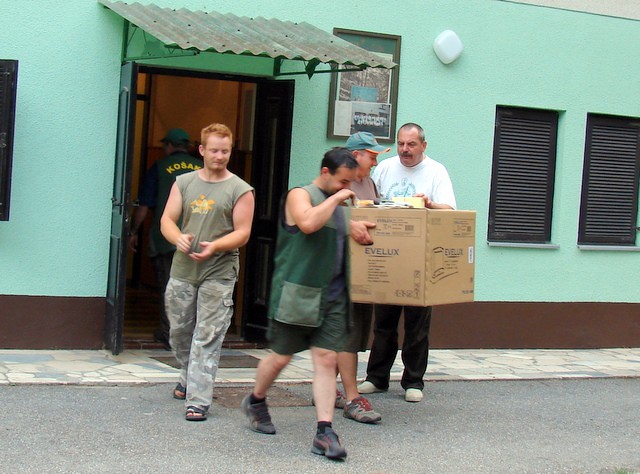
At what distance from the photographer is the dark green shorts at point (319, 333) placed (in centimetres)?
602

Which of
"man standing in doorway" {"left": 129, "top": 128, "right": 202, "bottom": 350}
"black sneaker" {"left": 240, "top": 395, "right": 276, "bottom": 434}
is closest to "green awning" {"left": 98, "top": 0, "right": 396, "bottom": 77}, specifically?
"man standing in doorway" {"left": 129, "top": 128, "right": 202, "bottom": 350}

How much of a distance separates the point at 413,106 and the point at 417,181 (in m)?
2.47

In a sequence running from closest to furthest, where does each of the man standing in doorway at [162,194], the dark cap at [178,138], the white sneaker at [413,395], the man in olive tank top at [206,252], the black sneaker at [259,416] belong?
the black sneaker at [259,416] < the man in olive tank top at [206,252] < the white sneaker at [413,395] < the man standing in doorway at [162,194] < the dark cap at [178,138]

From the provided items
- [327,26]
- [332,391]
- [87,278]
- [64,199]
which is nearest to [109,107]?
[64,199]

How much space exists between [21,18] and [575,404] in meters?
5.25

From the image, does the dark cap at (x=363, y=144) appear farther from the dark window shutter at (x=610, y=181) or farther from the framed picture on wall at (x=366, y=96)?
the dark window shutter at (x=610, y=181)

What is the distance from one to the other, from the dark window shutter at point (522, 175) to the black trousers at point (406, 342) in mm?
2810

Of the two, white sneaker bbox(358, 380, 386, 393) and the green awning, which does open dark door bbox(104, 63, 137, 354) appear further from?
white sneaker bbox(358, 380, 386, 393)

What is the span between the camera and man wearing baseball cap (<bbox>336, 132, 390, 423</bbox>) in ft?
22.4

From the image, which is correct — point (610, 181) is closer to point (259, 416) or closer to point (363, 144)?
point (363, 144)

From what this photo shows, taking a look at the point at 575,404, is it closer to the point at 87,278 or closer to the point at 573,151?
the point at 573,151

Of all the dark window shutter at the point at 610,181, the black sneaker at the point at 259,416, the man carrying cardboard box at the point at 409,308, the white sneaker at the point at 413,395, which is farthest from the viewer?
the dark window shutter at the point at 610,181

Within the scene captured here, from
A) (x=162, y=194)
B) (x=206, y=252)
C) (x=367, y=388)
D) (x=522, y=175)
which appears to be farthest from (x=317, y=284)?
(x=522, y=175)

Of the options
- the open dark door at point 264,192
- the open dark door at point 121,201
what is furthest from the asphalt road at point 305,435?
the open dark door at point 264,192
